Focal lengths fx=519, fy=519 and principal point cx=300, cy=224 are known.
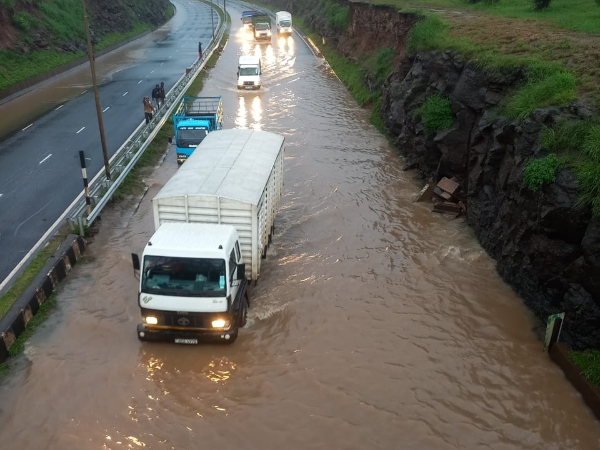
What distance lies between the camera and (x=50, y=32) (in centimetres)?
4234

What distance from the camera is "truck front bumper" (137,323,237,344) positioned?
10312 mm

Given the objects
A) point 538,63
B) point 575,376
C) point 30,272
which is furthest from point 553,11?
point 30,272

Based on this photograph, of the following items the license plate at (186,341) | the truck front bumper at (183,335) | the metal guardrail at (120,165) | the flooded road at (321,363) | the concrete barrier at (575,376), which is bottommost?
the flooded road at (321,363)

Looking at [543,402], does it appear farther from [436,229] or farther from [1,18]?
[1,18]

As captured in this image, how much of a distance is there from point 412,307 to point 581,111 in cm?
632

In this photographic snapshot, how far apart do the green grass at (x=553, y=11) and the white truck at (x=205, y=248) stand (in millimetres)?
16153

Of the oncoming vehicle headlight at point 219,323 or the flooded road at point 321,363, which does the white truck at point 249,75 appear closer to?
the flooded road at point 321,363

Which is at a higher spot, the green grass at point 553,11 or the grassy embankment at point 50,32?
the green grass at point 553,11

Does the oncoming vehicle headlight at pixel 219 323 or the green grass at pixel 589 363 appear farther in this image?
the oncoming vehicle headlight at pixel 219 323

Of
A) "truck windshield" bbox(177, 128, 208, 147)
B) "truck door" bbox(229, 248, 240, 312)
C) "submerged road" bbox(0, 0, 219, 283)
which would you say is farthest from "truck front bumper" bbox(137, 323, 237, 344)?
"truck windshield" bbox(177, 128, 208, 147)

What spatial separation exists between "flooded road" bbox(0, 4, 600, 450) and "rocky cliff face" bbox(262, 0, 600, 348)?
843mm

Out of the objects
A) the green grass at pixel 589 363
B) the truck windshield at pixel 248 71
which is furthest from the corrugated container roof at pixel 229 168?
the truck windshield at pixel 248 71

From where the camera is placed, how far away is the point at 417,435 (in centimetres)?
901

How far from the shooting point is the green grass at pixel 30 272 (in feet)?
38.4
